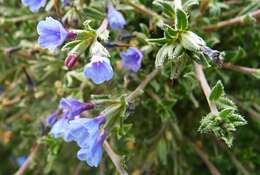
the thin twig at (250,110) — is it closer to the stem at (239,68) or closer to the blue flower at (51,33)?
the stem at (239,68)

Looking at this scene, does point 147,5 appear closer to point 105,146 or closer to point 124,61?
point 124,61

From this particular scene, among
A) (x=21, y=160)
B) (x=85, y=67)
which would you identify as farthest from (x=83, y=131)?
(x=21, y=160)

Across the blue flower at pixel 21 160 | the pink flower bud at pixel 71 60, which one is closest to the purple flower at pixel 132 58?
the pink flower bud at pixel 71 60

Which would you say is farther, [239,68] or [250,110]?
[250,110]

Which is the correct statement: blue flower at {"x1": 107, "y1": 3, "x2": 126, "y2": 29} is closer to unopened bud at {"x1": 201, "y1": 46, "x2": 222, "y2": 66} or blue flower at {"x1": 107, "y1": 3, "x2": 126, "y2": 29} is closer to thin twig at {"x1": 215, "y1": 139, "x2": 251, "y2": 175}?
unopened bud at {"x1": 201, "y1": 46, "x2": 222, "y2": 66}

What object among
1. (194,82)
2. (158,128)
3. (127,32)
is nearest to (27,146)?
(158,128)

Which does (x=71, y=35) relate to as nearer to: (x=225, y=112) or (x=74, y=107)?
(x=74, y=107)

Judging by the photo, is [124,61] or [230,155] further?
[230,155]

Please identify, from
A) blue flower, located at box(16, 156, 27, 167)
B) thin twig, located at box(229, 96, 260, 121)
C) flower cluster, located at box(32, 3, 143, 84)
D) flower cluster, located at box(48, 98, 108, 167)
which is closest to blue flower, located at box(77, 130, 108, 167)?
flower cluster, located at box(48, 98, 108, 167)
